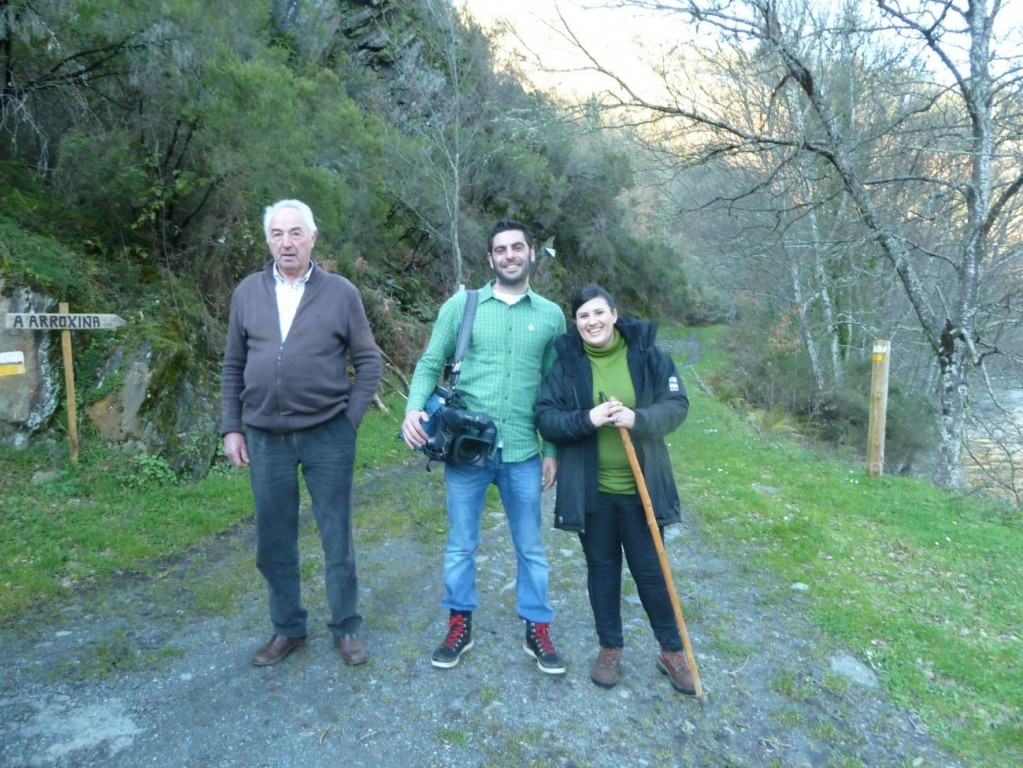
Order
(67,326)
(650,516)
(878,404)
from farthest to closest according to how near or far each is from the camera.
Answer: (878,404) → (67,326) → (650,516)

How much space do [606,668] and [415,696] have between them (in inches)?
35.5

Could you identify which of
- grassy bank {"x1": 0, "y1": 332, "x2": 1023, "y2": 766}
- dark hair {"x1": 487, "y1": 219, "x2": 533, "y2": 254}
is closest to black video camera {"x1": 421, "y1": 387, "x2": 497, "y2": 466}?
dark hair {"x1": 487, "y1": 219, "x2": 533, "y2": 254}

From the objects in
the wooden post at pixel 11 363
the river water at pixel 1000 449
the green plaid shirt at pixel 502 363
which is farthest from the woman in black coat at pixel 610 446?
the river water at pixel 1000 449

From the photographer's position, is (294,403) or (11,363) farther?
(11,363)

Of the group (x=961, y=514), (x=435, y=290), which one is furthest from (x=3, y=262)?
(x=435, y=290)

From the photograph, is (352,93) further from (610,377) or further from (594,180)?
(610,377)

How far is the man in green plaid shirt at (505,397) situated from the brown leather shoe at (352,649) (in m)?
0.35

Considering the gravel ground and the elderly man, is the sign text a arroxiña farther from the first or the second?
the elderly man

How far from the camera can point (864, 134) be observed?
875 cm

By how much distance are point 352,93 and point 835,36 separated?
10.7m

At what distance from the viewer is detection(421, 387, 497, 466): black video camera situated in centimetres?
323

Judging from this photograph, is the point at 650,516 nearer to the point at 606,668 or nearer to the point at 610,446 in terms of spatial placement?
the point at 610,446

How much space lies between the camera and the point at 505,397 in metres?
3.41

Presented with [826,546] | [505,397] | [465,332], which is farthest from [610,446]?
[826,546]
